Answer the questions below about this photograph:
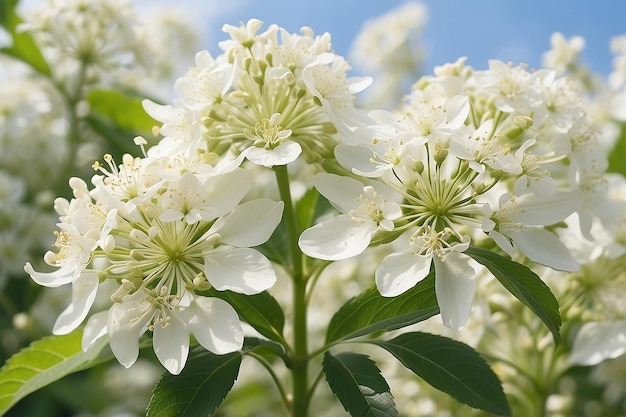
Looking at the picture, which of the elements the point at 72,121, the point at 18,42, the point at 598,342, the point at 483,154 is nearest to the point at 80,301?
the point at 483,154

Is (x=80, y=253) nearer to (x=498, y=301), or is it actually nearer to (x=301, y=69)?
(x=301, y=69)

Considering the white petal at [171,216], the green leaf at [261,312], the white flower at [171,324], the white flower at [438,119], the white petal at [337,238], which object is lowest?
the white flower at [171,324]

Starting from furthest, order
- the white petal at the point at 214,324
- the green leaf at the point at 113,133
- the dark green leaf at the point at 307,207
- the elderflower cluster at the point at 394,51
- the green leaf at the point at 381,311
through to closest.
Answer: the elderflower cluster at the point at 394,51
the green leaf at the point at 113,133
the dark green leaf at the point at 307,207
the green leaf at the point at 381,311
the white petal at the point at 214,324

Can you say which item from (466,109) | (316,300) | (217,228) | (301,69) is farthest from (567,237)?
(316,300)

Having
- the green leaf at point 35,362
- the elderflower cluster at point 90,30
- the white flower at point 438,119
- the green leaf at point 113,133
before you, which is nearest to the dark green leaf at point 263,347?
the green leaf at point 35,362

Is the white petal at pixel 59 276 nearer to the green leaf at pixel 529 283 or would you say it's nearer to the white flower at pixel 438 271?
the white flower at pixel 438 271

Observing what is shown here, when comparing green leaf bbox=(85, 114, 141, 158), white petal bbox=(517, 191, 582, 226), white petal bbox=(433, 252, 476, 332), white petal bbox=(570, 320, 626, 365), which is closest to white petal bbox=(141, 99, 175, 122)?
white petal bbox=(433, 252, 476, 332)

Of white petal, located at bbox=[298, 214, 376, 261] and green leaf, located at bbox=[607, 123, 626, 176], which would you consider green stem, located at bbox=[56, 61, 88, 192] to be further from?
green leaf, located at bbox=[607, 123, 626, 176]

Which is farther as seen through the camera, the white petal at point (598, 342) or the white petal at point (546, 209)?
the white petal at point (598, 342)
